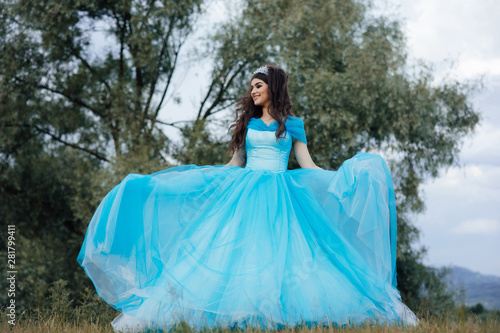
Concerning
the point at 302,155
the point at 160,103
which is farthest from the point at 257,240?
the point at 160,103

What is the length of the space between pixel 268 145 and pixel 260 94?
51 cm

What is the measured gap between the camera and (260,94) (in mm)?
4574

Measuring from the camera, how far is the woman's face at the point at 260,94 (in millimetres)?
4570

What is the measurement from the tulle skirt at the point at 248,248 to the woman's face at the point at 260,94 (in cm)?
67

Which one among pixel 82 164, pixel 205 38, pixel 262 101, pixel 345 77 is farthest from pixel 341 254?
pixel 82 164

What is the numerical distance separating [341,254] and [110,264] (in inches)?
71.5

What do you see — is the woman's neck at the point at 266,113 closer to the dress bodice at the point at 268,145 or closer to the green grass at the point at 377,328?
the dress bodice at the point at 268,145

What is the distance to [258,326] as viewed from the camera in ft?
10.1

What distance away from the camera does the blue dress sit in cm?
334

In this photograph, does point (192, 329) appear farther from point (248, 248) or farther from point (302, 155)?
point (302, 155)

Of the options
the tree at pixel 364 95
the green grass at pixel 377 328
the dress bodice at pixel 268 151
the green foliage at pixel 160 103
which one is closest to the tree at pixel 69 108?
the green foliage at pixel 160 103

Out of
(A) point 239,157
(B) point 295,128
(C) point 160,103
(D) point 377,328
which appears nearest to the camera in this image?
(D) point 377,328

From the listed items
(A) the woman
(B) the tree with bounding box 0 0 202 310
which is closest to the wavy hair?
(A) the woman

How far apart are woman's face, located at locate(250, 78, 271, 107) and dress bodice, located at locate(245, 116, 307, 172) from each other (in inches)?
7.6
